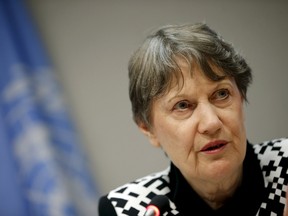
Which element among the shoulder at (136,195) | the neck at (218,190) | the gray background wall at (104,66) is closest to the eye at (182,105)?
the neck at (218,190)

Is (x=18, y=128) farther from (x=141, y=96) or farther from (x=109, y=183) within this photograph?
(x=141, y=96)

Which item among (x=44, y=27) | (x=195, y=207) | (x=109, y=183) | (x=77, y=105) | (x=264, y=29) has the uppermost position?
(x=44, y=27)

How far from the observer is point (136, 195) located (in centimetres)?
135

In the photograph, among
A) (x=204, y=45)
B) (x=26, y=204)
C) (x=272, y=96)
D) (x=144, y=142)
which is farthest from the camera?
(x=144, y=142)

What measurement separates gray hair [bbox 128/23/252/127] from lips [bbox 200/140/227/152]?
202 millimetres

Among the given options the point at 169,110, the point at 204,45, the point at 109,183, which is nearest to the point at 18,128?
the point at 109,183

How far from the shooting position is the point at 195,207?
4.12 ft

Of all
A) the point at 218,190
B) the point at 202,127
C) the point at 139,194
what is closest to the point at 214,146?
the point at 202,127

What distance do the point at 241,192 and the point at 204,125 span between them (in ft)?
1.01

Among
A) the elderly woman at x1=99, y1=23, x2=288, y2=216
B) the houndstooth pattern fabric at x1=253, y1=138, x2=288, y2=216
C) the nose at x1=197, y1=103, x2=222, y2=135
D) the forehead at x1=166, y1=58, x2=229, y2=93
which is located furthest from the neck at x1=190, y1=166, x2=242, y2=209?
the forehead at x1=166, y1=58, x2=229, y2=93

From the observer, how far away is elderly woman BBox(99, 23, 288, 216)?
1.11 m

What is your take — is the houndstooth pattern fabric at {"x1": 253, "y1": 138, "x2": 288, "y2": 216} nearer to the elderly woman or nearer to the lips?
the elderly woman

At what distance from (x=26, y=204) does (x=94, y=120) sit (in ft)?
1.94

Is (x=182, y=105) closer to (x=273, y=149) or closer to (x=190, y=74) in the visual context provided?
(x=190, y=74)
